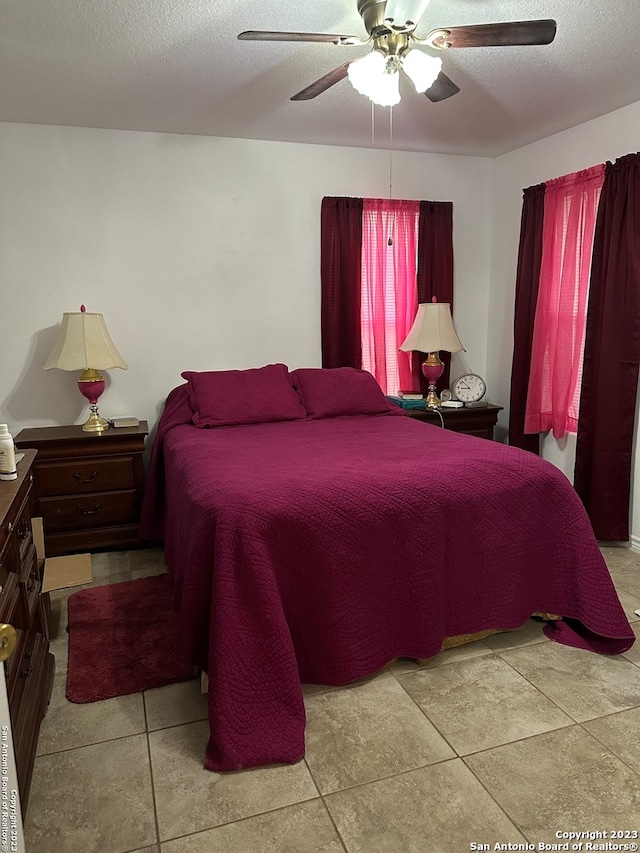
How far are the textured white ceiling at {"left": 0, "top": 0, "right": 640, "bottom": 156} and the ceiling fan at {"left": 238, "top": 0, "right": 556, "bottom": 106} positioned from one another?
23 cm

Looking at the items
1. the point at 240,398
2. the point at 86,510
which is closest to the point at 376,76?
the point at 240,398

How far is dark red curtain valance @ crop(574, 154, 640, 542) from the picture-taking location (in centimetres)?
318

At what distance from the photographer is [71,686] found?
216cm

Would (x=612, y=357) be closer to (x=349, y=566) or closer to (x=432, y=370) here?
(x=432, y=370)

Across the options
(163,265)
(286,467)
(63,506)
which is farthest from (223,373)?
(286,467)

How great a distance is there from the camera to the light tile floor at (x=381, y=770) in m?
1.55

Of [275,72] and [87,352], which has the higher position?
[275,72]

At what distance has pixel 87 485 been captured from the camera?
10.8 feet

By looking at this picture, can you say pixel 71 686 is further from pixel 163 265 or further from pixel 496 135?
Answer: pixel 496 135

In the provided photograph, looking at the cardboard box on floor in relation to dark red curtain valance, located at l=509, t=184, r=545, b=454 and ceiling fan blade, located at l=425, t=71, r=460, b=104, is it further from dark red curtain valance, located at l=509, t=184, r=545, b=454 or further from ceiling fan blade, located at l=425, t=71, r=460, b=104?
dark red curtain valance, located at l=509, t=184, r=545, b=454

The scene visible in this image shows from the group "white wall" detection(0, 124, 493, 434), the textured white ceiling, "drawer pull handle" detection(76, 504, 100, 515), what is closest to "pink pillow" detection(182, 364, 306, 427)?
"white wall" detection(0, 124, 493, 434)

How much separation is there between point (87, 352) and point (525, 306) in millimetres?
2701

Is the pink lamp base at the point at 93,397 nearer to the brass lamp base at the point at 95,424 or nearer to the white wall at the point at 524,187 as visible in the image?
the brass lamp base at the point at 95,424

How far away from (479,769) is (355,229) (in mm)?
3198
